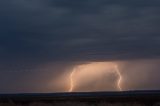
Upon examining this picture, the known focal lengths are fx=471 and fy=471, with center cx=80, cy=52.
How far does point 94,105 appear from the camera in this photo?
103 feet

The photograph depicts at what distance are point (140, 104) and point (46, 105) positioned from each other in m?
6.29

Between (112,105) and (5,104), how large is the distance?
24.7 feet

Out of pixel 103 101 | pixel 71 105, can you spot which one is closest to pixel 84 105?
pixel 71 105

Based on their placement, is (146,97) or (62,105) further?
→ (146,97)

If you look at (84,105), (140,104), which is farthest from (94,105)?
(140,104)

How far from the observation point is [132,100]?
33.5m

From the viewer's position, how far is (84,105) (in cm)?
3092

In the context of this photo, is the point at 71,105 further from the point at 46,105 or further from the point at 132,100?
the point at 132,100

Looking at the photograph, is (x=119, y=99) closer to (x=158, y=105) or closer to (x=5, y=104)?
(x=158, y=105)

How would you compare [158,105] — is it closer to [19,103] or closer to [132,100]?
[132,100]

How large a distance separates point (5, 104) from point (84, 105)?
5.70 m

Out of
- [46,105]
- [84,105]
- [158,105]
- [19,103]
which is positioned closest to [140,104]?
[158,105]

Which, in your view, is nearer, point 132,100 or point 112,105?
point 112,105

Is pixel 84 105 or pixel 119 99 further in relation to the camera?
pixel 119 99
